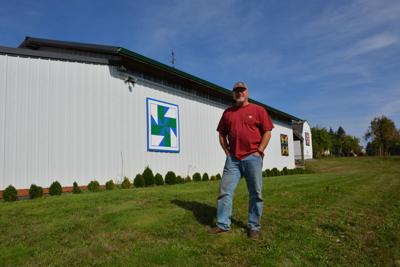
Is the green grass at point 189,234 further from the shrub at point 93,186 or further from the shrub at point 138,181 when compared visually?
the shrub at point 138,181

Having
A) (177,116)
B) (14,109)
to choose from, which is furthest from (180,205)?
(177,116)

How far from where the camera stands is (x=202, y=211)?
6.41 meters

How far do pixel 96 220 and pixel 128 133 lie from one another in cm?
799

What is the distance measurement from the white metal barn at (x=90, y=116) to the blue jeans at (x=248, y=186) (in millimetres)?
7781

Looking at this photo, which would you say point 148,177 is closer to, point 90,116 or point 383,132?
point 90,116

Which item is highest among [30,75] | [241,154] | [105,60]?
[105,60]

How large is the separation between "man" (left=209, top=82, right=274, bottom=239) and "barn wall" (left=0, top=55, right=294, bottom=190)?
305 inches

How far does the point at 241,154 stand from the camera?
5188 mm

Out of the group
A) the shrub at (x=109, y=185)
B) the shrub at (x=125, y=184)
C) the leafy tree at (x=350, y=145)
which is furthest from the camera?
the leafy tree at (x=350, y=145)

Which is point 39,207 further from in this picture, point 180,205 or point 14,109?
point 14,109

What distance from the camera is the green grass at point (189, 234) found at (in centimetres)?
417

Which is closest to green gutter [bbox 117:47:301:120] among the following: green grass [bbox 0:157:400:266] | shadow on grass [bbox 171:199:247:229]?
green grass [bbox 0:157:400:266]

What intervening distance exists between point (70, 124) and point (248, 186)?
27.5 ft

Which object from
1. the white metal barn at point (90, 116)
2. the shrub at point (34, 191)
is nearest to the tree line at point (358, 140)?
the white metal barn at point (90, 116)
